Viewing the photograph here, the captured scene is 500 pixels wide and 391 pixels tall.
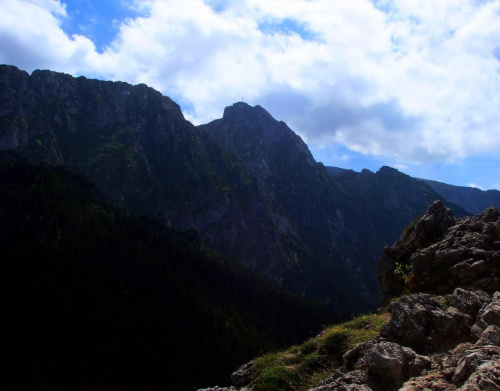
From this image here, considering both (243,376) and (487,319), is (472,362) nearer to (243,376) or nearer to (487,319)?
(487,319)

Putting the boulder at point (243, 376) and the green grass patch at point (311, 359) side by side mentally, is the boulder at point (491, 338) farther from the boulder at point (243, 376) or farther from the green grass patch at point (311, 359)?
the boulder at point (243, 376)

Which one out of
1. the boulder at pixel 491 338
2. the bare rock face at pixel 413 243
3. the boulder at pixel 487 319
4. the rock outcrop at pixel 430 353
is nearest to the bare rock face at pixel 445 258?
the bare rock face at pixel 413 243

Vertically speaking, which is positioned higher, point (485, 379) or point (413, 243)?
point (413, 243)

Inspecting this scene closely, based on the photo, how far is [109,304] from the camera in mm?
128750

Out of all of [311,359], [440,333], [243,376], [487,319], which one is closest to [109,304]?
[243,376]

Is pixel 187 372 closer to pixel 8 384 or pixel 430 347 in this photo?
pixel 8 384

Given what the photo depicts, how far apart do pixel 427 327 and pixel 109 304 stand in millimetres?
129703

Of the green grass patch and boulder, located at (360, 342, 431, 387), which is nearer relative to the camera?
boulder, located at (360, 342, 431, 387)

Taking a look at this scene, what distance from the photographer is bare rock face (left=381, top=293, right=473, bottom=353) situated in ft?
45.6

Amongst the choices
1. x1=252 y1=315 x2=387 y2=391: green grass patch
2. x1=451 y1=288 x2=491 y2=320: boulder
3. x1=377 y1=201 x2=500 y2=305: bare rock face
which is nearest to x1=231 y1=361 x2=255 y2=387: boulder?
x1=252 y1=315 x2=387 y2=391: green grass patch

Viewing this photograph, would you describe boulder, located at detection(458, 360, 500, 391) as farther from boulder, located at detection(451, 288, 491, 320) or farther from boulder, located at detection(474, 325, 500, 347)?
boulder, located at detection(451, 288, 491, 320)

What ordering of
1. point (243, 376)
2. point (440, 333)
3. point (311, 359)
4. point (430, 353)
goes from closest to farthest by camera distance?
1. point (430, 353)
2. point (440, 333)
3. point (311, 359)
4. point (243, 376)

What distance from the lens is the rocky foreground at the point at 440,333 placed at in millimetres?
10508

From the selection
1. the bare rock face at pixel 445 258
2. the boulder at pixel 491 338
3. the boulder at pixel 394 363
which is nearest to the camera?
the boulder at pixel 491 338
